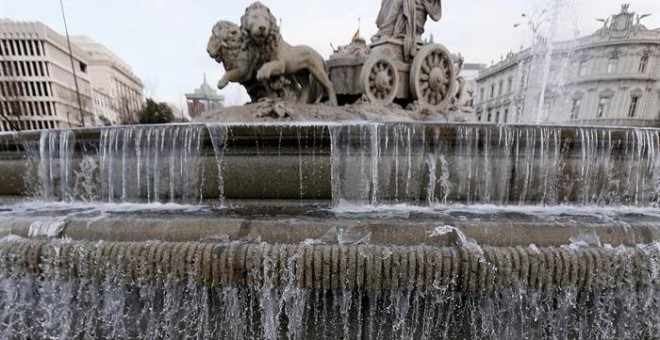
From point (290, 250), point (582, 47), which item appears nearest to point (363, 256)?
point (290, 250)

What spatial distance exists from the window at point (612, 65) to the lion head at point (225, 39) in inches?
1530

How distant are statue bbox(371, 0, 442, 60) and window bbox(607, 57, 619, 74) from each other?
115 ft

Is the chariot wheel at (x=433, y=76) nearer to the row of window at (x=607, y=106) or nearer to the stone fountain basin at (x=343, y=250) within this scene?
the stone fountain basin at (x=343, y=250)

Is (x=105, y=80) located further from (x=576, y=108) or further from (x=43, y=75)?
(x=576, y=108)

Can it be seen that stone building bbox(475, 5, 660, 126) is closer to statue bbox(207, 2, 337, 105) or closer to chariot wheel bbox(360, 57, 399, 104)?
chariot wheel bbox(360, 57, 399, 104)

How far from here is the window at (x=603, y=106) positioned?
31.9 meters

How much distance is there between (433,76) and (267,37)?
130 inches

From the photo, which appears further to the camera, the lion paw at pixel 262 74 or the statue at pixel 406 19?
the statue at pixel 406 19

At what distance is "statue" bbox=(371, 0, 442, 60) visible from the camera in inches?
246

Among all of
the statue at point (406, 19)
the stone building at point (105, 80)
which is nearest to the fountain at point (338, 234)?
the statue at point (406, 19)

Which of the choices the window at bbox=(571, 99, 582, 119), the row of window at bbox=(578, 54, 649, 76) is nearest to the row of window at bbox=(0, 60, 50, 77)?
the window at bbox=(571, 99, 582, 119)

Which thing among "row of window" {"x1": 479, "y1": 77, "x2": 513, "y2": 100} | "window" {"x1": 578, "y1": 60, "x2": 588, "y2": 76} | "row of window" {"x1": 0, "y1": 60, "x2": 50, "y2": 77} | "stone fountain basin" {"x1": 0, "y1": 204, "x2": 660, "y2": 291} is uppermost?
"row of window" {"x1": 0, "y1": 60, "x2": 50, "y2": 77}

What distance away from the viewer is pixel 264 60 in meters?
4.99

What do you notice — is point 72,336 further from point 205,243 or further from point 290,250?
point 290,250
